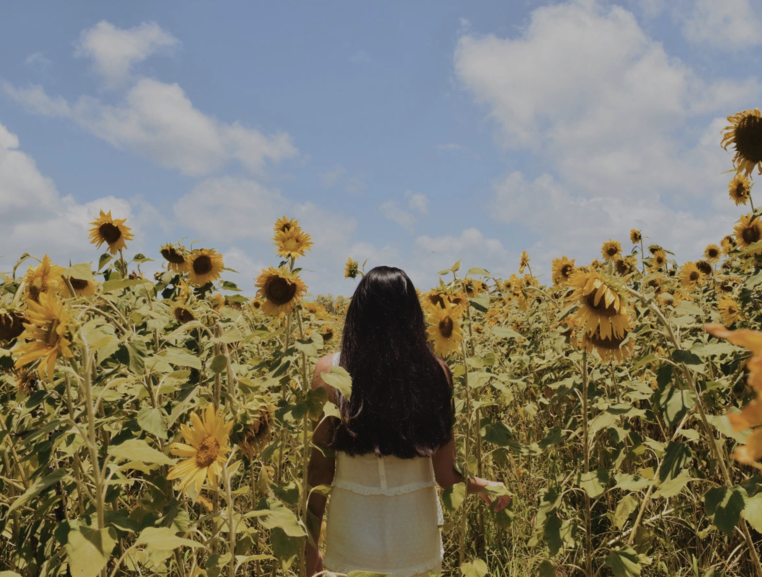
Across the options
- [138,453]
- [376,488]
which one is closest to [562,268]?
[376,488]

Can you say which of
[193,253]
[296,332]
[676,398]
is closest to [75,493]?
[296,332]

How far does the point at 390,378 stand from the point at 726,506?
1.09 metres

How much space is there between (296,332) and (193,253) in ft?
4.44

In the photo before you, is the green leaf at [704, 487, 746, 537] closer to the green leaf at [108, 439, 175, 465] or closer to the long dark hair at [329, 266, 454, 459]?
the long dark hair at [329, 266, 454, 459]

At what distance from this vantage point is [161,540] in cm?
118

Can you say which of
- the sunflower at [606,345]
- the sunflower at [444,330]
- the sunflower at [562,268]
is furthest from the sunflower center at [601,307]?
the sunflower at [562,268]

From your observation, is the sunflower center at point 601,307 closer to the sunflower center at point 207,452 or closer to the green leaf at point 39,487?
the sunflower center at point 207,452

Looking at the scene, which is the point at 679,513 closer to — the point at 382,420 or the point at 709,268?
the point at 382,420

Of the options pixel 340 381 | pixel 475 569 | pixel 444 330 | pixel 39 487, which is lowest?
pixel 475 569

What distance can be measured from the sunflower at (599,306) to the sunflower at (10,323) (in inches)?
68.3

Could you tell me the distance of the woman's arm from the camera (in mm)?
2006

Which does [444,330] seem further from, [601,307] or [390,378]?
[601,307]

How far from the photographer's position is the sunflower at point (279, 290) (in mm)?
2109

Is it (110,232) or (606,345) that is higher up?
(110,232)
